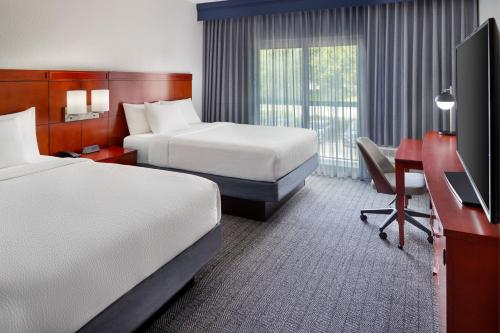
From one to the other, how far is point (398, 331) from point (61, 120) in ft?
11.0

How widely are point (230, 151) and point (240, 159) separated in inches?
5.5

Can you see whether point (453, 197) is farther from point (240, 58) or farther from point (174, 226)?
point (240, 58)

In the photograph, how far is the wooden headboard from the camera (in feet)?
10.0

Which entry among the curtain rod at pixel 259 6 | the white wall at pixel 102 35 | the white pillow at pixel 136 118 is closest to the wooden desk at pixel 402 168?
the curtain rod at pixel 259 6

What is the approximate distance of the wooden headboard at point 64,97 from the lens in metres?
3.05

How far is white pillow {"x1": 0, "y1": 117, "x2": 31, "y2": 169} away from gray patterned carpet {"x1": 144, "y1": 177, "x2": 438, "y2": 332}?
1616 mm

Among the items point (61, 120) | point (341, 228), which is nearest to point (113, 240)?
point (341, 228)

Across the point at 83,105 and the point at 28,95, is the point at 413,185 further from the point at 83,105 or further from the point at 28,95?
the point at 28,95

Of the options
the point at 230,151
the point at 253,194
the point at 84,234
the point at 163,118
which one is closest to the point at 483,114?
the point at 84,234

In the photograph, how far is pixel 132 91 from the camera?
4359mm

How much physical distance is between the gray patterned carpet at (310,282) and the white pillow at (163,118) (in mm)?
1515

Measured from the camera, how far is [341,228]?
3.21 metres

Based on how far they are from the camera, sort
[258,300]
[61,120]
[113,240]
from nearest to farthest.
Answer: [113,240]
[258,300]
[61,120]

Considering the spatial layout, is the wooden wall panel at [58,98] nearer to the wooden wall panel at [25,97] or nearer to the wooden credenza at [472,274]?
the wooden wall panel at [25,97]
